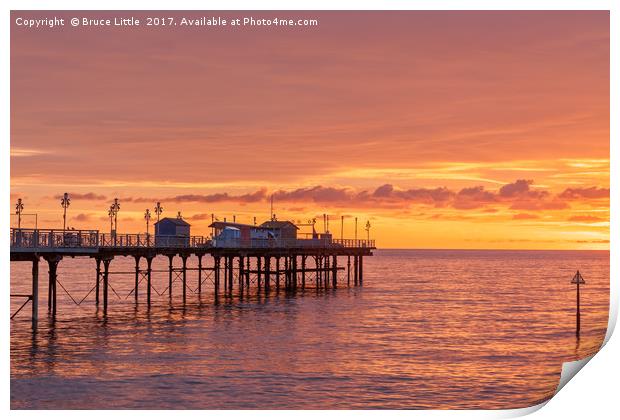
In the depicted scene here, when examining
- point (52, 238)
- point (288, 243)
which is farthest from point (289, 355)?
point (288, 243)

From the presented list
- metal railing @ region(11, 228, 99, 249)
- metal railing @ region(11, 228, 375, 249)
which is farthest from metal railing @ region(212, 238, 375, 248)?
metal railing @ region(11, 228, 99, 249)

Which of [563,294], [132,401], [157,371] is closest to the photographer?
[132,401]

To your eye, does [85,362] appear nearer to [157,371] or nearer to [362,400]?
[157,371]

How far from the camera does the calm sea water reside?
30.7 metres

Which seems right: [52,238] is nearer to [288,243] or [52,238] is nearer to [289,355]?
[289,355]

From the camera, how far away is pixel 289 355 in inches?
1561

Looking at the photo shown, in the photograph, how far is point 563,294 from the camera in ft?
316

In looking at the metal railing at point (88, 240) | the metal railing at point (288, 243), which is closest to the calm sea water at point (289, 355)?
the metal railing at point (88, 240)

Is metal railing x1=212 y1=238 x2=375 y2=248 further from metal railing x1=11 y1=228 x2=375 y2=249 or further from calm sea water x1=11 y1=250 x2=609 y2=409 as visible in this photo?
calm sea water x1=11 y1=250 x2=609 y2=409

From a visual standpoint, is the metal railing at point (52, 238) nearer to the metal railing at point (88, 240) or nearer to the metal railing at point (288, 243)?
the metal railing at point (88, 240)
